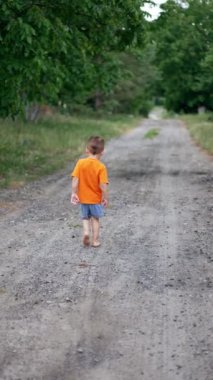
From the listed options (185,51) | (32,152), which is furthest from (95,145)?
(185,51)

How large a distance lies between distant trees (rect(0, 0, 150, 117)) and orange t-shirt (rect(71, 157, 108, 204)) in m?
3.92

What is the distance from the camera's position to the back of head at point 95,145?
8.29 metres

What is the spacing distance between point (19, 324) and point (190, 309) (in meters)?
1.68

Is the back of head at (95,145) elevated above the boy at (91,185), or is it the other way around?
the back of head at (95,145)

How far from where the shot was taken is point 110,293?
21.2 ft

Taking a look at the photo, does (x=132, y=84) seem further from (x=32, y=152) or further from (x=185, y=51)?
(x=32, y=152)

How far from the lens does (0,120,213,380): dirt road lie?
479cm

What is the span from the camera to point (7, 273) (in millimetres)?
7203

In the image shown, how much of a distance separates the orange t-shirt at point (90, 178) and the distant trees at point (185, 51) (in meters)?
9.91

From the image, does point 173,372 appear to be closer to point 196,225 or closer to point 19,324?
point 19,324

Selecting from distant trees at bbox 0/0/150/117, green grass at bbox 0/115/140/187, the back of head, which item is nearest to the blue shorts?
the back of head

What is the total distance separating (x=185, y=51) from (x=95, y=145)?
31.7 meters

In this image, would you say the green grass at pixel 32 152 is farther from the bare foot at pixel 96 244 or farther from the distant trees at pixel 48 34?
the bare foot at pixel 96 244

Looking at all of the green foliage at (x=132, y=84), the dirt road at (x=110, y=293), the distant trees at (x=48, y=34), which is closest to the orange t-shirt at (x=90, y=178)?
the dirt road at (x=110, y=293)
